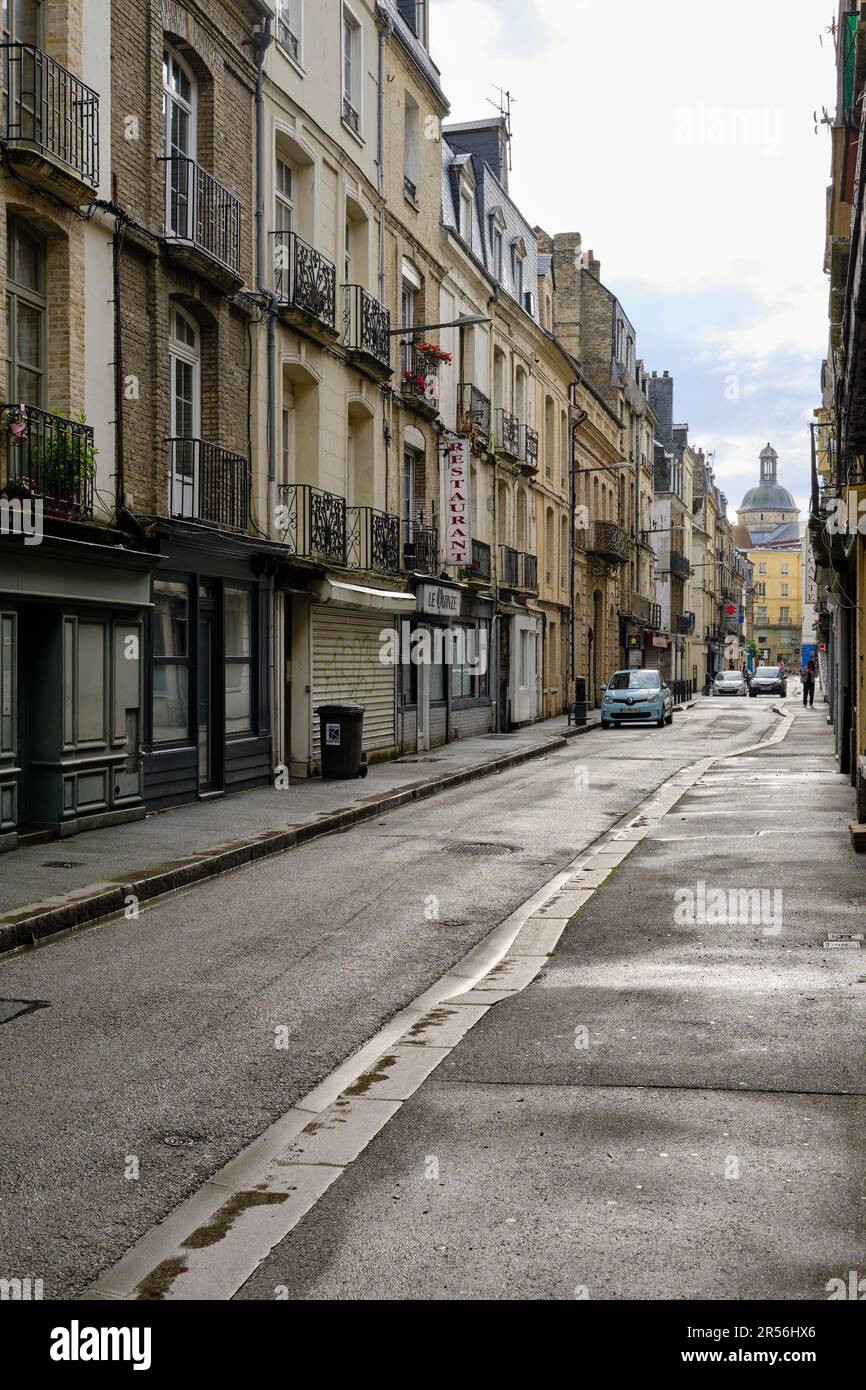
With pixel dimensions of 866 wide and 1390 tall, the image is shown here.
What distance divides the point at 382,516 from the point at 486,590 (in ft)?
26.8

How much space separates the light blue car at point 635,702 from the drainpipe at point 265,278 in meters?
18.6

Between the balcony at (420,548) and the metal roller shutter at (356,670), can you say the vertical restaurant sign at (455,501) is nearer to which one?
the balcony at (420,548)

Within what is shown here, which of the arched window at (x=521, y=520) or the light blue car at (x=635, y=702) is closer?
the arched window at (x=521, y=520)

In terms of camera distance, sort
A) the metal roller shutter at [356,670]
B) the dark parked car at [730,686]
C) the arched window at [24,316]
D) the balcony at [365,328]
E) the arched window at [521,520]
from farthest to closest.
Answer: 1. the dark parked car at [730,686]
2. the arched window at [521,520]
3. the balcony at [365,328]
4. the metal roller shutter at [356,670]
5. the arched window at [24,316]

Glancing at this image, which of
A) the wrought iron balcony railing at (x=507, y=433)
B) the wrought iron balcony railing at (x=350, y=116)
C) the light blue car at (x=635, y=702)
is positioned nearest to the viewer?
the wrought iron balcony railing at (x=350, y=116)

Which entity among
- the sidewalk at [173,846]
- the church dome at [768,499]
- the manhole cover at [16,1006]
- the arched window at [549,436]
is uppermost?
the church dome at [768,499]

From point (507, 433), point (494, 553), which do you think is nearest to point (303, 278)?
point (494, 553)

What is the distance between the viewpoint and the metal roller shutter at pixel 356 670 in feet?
63.5

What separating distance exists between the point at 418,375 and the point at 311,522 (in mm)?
6454

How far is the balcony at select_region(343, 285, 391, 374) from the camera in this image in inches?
803

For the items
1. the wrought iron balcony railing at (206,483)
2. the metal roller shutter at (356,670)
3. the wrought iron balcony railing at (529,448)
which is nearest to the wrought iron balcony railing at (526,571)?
the wrought iron balcony railing at (529,448)

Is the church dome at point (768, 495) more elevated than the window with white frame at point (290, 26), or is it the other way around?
the church dome at point (768, 495)

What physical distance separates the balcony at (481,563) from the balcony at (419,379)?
4276mm

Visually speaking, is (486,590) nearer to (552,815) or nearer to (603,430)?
(552,815)
